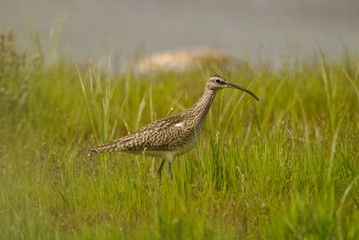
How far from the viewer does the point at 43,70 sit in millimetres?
8945

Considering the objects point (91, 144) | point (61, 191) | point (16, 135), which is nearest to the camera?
point (61, 191)

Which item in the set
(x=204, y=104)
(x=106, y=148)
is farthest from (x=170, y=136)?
(x=106, y=148)

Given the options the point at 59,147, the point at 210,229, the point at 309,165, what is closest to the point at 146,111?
the point at 59,147

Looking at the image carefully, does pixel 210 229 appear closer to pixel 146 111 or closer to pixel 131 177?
pixel 131 177

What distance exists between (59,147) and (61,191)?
230 centimetres

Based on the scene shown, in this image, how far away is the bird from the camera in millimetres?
5543

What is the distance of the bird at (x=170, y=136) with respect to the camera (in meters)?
5.54

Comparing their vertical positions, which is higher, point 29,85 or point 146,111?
point 29,85

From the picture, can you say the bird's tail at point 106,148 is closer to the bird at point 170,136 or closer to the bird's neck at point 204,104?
the bird at point 170,136

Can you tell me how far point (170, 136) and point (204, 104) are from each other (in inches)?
23.3

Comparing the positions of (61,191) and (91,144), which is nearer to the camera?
(61,191)

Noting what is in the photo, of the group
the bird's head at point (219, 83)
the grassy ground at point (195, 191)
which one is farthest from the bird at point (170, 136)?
the grassy ground at point (195, 191)

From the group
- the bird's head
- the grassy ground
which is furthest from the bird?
the grassy ground

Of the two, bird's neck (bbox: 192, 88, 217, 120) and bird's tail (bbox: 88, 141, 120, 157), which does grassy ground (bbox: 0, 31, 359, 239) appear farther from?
bird's neck (bbox: 192, 88, 217, 120)
